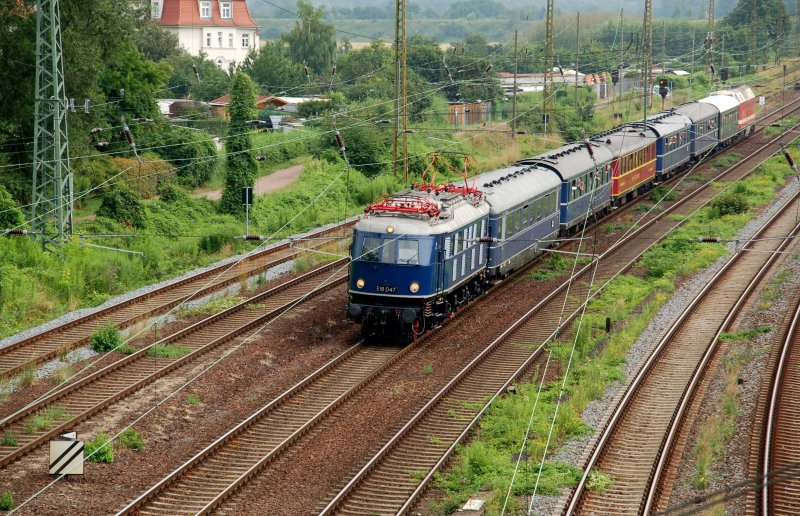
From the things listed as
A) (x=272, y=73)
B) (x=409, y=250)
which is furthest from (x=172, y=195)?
(x=272, y=73)

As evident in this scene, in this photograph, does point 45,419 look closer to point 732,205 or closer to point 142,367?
point 142,367

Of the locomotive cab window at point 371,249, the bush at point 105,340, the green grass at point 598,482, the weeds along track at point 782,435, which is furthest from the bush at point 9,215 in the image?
the weeds along track at point 782,435

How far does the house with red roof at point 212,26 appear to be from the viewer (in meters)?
125

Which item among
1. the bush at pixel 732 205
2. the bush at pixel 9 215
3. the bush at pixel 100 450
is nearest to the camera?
the bush at pixel 100 450

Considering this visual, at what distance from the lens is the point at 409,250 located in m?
27.1

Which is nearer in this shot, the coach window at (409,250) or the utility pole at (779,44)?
the coach window at (409,250)

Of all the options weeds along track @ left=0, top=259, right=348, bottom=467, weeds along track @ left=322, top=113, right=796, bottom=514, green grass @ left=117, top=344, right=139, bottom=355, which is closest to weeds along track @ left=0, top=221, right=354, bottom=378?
green grass @ left=117, top=344, right=139, bottom=355

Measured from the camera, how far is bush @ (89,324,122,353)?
2691 cm

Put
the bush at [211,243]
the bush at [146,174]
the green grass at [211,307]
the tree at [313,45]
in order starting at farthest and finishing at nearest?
the tree at [313,45] < the bush at [146,174] < the bush at [211,243] < the green grass at [211,307]

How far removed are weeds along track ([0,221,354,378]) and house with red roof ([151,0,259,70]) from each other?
8928 centimetres

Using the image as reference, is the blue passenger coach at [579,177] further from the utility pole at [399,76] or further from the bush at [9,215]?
the bush at [9,215]

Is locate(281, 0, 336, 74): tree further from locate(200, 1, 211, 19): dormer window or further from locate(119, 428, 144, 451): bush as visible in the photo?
locate(119, 428, 144, 451): bush

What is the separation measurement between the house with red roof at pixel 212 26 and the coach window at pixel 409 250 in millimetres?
99847

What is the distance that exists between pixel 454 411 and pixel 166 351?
7.71 m
